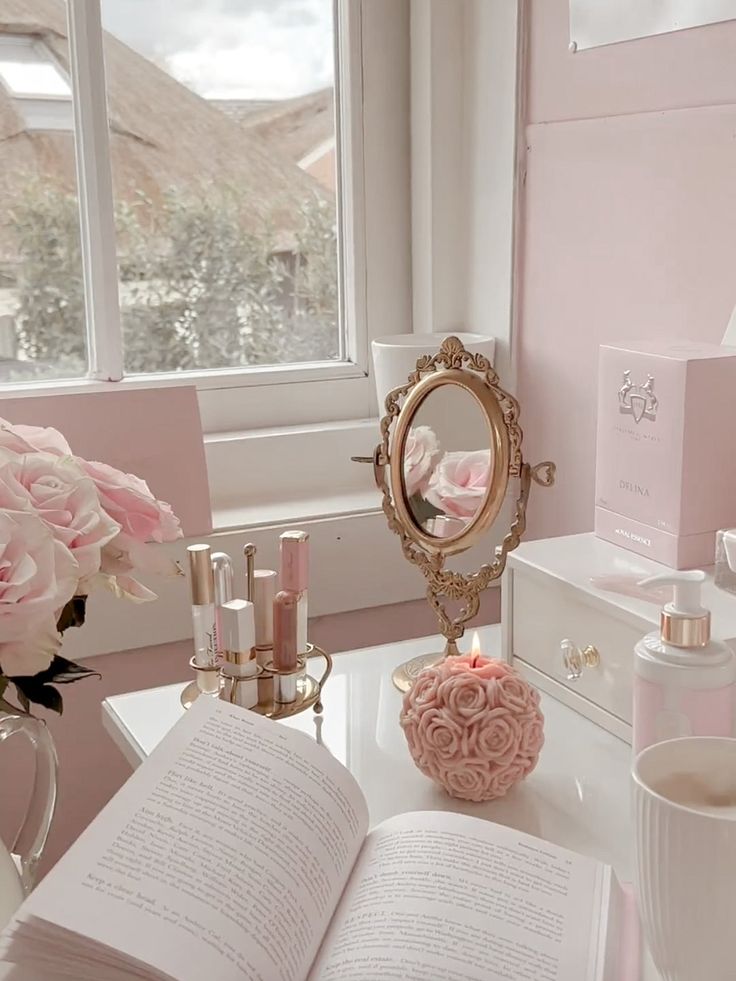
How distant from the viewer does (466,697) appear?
81cm

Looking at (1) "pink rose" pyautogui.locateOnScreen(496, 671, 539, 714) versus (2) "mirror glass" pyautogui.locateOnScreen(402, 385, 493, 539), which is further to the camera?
(2) "mirror glass" pyautogui.locateOnScreen(402, 385, 493, 539)

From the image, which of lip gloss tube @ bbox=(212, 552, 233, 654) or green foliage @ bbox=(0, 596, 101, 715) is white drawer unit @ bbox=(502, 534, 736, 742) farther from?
green foliage @ bbox=(0, 596, 101, 715)

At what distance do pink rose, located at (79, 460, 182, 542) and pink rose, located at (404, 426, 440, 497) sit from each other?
0.40 metres

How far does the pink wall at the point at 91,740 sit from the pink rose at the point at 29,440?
2.30 feet

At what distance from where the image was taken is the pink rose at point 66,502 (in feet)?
2.03

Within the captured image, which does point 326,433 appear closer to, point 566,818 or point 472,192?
point 472,192

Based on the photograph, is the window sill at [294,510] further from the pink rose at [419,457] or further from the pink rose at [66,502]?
the pink rose at [66,502]

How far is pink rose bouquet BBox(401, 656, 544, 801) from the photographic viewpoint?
0.81 m

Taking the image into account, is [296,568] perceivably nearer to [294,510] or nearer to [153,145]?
[294,510]

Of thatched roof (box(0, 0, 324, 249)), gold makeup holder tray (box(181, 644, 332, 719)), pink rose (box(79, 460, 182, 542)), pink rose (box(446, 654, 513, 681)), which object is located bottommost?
gold makeup holder tray (box(181, 644, 332, 719))

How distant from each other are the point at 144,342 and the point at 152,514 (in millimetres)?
851

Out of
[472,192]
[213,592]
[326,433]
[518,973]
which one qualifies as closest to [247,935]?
[518,973]

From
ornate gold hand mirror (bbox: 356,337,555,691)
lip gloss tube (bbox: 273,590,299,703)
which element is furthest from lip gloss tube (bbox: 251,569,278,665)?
ornate gold hand mirror (bbox: 356,337,555,691)

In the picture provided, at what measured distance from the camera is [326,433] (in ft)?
5.03
